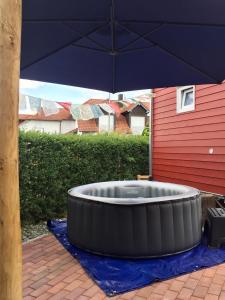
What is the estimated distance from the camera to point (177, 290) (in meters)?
2.71

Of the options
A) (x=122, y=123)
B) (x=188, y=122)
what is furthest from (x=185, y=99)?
(x=122, y=123)

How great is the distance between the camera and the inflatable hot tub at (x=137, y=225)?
338 centimetres

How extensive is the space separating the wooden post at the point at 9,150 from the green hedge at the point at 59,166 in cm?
363

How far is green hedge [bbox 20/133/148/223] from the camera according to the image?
16.0 feet

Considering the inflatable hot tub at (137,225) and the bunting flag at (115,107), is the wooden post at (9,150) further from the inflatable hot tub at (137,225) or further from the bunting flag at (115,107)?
the bunting flag at (115,107)

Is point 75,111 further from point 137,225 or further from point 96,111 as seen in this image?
point 137,225

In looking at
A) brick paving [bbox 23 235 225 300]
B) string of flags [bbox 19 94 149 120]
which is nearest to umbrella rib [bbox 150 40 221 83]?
brick paving [bbox 23 235 225 300]

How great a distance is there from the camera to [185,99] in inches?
261

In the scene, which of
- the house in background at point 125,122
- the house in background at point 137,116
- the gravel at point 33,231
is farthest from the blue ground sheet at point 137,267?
the house in background at point 137,116

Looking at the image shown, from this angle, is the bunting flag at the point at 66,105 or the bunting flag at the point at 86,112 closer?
the bunting flag at the point at 66,105

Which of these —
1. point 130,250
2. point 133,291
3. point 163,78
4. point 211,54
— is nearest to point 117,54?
point 163,78

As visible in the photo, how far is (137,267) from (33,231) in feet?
6.64

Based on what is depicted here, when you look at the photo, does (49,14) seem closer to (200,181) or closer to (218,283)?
(218,283)

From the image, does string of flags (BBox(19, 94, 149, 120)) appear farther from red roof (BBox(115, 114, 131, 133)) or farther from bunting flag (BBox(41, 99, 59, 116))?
red roof (BBox(115, 114, 131, 133))
